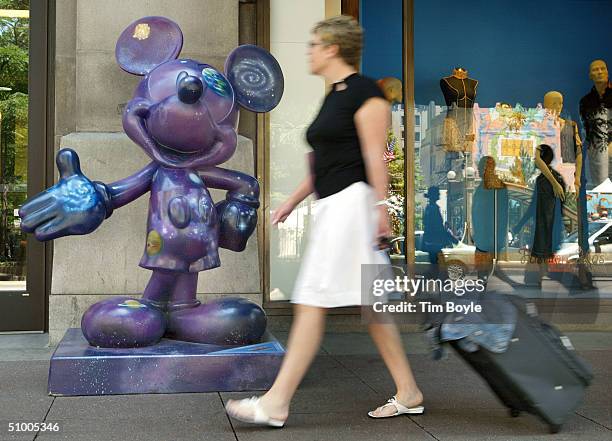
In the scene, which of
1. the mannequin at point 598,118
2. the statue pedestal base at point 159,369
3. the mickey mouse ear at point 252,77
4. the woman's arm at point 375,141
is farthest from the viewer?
the mannequin at point 598,118

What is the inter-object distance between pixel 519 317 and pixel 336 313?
371 centimetres

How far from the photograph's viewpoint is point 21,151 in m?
7.16

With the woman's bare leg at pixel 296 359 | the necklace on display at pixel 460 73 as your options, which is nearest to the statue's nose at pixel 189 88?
the woman's bare leg at pixel 296 359

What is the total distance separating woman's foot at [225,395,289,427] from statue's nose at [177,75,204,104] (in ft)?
5.80

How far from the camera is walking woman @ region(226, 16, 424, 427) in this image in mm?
3605

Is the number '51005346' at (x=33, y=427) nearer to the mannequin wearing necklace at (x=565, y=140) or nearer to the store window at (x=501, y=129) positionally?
the store window at (x=501, y=129)

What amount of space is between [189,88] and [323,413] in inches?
73.9

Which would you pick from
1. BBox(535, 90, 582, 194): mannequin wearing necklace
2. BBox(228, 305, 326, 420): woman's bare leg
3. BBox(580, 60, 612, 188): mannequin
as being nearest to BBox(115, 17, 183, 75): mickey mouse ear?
BBox(228, 305, 326, 420): woman's bare leg

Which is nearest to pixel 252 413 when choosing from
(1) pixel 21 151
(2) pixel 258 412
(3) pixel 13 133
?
(2) pixel 258 412

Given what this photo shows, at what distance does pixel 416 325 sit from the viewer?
7.42 meters

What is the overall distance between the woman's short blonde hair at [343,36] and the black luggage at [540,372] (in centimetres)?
144

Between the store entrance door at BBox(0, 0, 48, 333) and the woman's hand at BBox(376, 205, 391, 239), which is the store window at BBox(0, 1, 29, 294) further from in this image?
the woman's hand at BBox(376, 205, 391, 239)

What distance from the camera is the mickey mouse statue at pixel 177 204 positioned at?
452 cm

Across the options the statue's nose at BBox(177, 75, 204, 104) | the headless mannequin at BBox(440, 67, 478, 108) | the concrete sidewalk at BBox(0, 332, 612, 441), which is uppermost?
the headless mannequin at BBox(440, 67, 478, 108)
